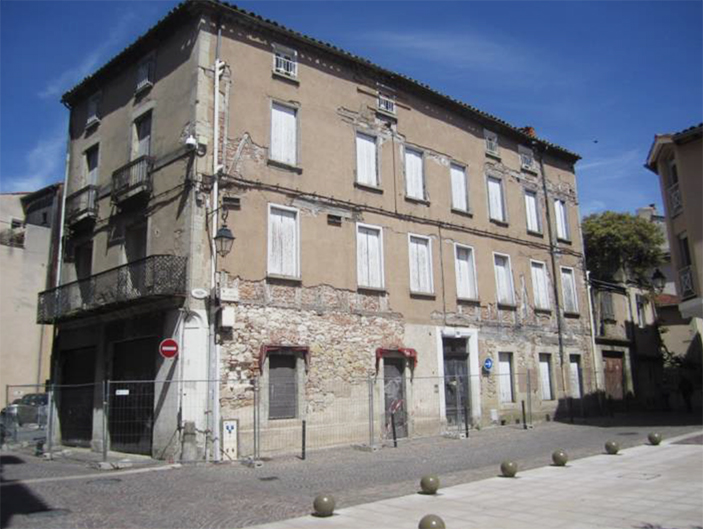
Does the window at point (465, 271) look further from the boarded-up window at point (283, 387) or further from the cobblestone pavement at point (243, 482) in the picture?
the boarded-up window at point (283, 387)

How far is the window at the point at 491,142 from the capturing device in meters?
23.4

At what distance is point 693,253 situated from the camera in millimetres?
20188

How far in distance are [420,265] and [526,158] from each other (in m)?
8.28

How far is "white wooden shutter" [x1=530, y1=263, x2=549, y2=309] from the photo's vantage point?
77.9ft

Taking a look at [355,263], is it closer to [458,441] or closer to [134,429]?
[458,441]

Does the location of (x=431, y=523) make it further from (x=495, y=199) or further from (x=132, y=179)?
(x=495, y=199)

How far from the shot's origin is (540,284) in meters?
24.1

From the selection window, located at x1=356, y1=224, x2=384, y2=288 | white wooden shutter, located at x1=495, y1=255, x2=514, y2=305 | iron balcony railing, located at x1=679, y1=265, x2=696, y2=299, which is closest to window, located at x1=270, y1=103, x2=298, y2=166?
window, located at x1=356, y1=224, x2=384, y2=288

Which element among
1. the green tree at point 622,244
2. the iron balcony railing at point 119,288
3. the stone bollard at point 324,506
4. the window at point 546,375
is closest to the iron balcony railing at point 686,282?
the window at point 546,375

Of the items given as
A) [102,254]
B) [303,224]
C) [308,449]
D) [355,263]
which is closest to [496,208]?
[355,263]

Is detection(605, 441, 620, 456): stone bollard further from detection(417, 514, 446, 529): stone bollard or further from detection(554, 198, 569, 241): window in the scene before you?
detection(554, 198, 569, 241): window

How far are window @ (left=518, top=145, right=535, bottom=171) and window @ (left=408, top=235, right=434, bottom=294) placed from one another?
7117 millimetres

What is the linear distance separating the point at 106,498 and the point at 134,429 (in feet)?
20.8

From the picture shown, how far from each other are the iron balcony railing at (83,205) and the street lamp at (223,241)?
6.00 m
